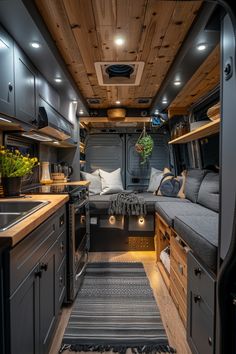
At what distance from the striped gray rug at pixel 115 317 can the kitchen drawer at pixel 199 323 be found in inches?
9.5

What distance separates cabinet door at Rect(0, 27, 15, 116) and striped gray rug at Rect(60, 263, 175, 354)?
64.3 inches

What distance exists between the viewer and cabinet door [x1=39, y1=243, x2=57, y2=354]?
1.46 meters

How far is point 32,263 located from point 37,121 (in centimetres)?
133

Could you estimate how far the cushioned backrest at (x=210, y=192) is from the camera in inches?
107

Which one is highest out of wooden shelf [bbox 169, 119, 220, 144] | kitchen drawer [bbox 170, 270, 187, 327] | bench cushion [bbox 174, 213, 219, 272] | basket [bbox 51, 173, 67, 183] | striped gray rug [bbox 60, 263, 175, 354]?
wooden shelf [bbox 169, 119, 220, 144]

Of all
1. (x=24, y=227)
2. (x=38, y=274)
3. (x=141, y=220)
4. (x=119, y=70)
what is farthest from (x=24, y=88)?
(x=141, y=220)

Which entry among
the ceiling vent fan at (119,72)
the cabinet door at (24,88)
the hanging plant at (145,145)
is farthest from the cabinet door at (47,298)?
the hanging plant at (145,145)

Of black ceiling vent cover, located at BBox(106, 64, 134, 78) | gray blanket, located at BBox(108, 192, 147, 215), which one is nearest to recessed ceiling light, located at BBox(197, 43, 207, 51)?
black ceiling vent cover, located at BBox(106, 64, 134, 78)

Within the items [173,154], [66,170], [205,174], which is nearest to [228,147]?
[205,174]

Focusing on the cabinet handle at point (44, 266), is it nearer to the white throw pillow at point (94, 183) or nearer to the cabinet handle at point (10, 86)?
the cabinet handle at point (10, 86)

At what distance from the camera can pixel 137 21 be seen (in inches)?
68.1

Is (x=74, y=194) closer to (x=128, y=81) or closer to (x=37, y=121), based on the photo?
(x=37, y=121)

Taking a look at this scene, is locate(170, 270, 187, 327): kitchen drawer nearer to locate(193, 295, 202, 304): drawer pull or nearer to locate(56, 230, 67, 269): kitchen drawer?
locate(193, 295, 202, 304): drawer pull

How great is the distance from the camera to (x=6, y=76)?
5.33 ft
